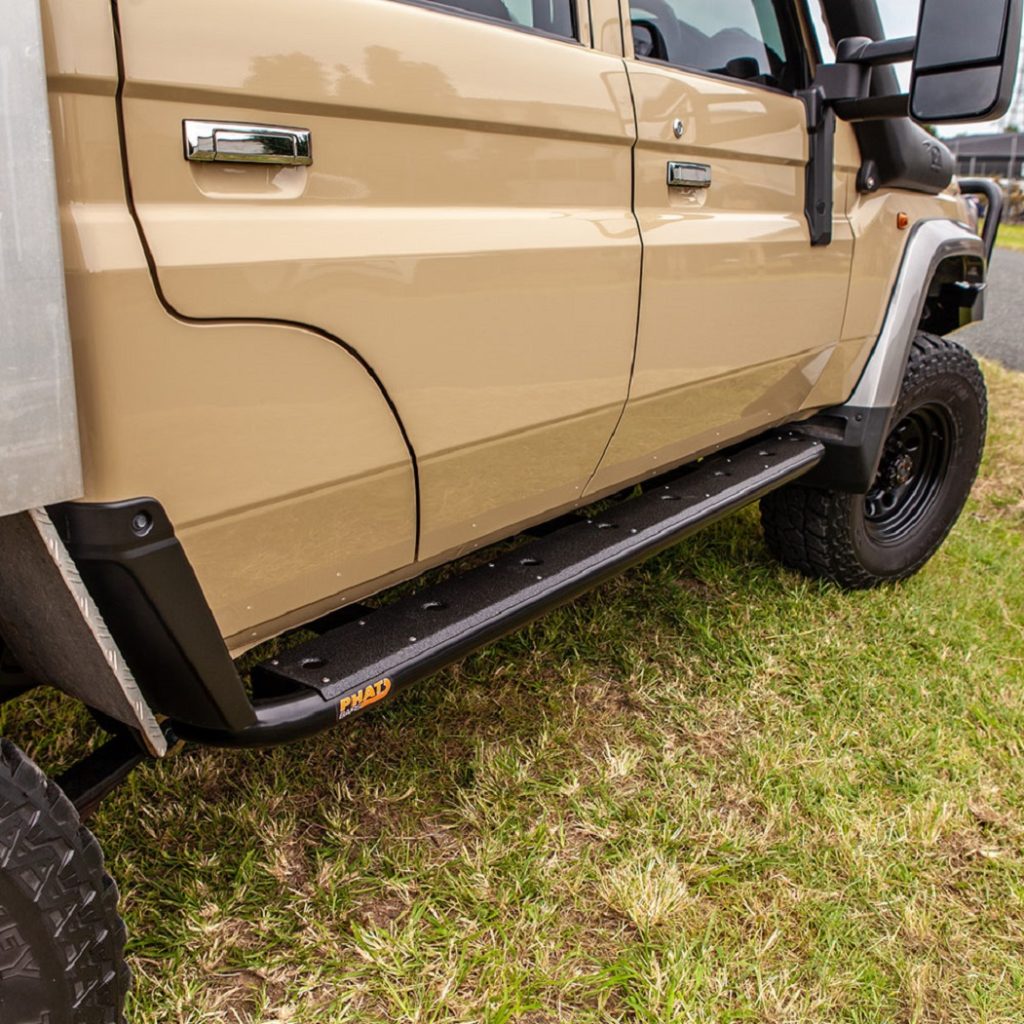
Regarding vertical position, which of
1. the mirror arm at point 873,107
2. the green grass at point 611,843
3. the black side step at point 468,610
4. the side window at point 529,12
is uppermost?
the side window at point 529,12

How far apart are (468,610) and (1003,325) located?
9.10 metres

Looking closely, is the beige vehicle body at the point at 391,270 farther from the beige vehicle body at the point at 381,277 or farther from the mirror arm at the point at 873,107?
the mirror arm at the point at 873,107

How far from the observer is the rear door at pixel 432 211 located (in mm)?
1237

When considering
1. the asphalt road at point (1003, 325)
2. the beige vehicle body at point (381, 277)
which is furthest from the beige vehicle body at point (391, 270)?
the asphalt road at point (1003, 325)

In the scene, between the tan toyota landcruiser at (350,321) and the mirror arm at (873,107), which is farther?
the mirror arm at (873,107)

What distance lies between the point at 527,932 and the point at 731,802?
2.14 feet

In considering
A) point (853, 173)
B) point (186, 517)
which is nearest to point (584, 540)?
point (186, 517)

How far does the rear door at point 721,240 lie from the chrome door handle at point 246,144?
0.84 meters

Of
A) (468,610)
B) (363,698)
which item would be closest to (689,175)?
(468,610)

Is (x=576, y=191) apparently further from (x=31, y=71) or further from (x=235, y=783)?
(x=235, y=783)

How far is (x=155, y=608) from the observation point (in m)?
1.28

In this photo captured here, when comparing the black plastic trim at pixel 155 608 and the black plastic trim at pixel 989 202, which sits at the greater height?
the black plastic trim at pixel 989 202

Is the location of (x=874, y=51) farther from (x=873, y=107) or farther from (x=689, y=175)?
Result: (x=689, y=175)

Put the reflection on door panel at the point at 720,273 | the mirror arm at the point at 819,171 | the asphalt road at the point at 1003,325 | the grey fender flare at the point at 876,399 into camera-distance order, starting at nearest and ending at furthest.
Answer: the reflection on door panel at the point at 720,273
the mirror arm at the point at 819,171
the grey fender flare at the point at 876,399
the asphalt road at the point at 1003,325
